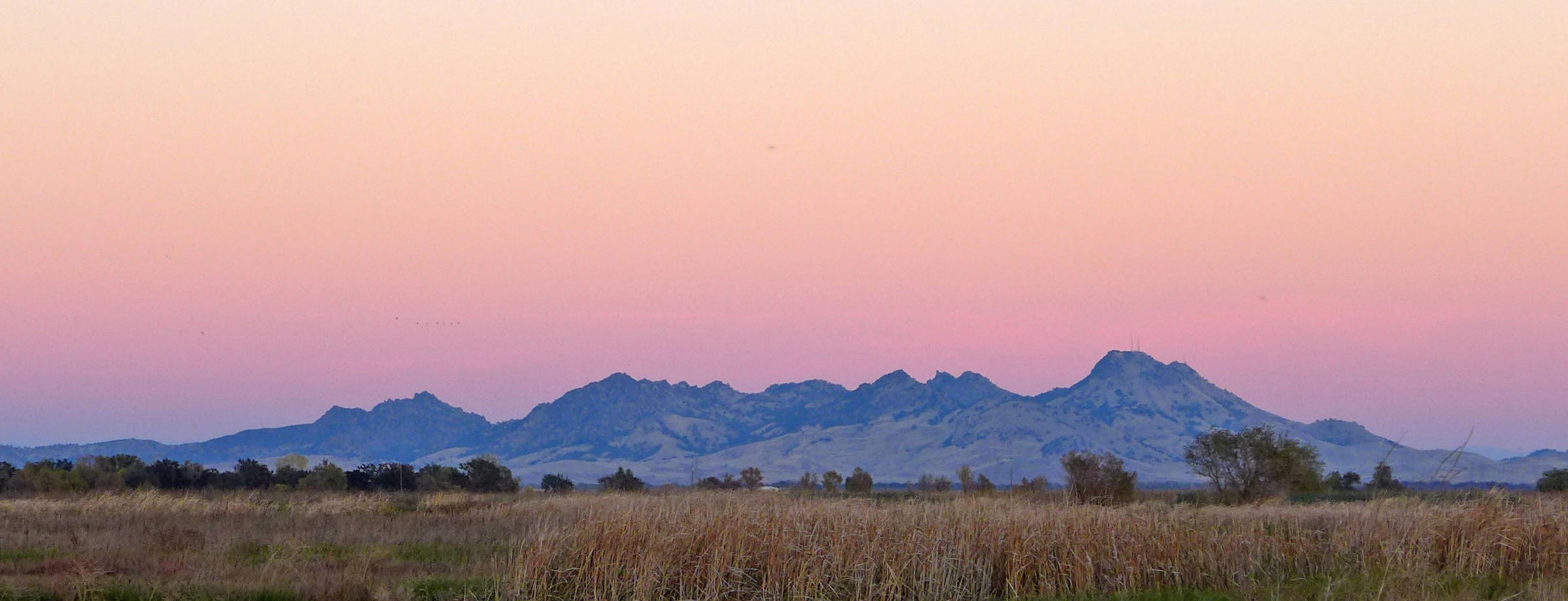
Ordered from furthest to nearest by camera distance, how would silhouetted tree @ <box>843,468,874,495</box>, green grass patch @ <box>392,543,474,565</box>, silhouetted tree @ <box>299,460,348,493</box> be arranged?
1. silhouetted tree @ <box>843,468,874,495</box>
2. silhouetted tree @ <box>299,460,348,493</box>
3. green grass patch @ <box>392,543,474,565</box>

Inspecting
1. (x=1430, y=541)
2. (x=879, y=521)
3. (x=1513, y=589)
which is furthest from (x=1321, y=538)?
(x=879, y=521)

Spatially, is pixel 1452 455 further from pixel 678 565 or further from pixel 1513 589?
pixel 678 565

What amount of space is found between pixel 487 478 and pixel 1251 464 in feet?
141

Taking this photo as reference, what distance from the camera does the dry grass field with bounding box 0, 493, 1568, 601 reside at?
22.3 m

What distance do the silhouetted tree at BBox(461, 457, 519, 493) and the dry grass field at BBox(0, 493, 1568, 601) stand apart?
50.7 m

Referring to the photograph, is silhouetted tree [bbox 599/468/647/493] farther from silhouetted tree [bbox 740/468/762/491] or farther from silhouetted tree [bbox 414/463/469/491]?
silhouetted tree [bbox 740/468/762/491]

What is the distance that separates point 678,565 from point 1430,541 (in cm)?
1352

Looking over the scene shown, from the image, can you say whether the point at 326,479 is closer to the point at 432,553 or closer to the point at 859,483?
the point at 859,483

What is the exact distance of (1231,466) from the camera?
65562 millimetres

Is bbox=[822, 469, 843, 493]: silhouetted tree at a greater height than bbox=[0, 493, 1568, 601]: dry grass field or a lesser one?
greater

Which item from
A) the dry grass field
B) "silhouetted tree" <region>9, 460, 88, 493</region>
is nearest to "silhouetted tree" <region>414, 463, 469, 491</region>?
"silhouetted tree" <region>9, 460, 88, 493</region>

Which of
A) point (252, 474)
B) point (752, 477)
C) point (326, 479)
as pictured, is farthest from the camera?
point (752, 477)

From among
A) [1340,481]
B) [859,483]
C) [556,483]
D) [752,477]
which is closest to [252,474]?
[556,483]

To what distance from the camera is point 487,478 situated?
80812 mm
